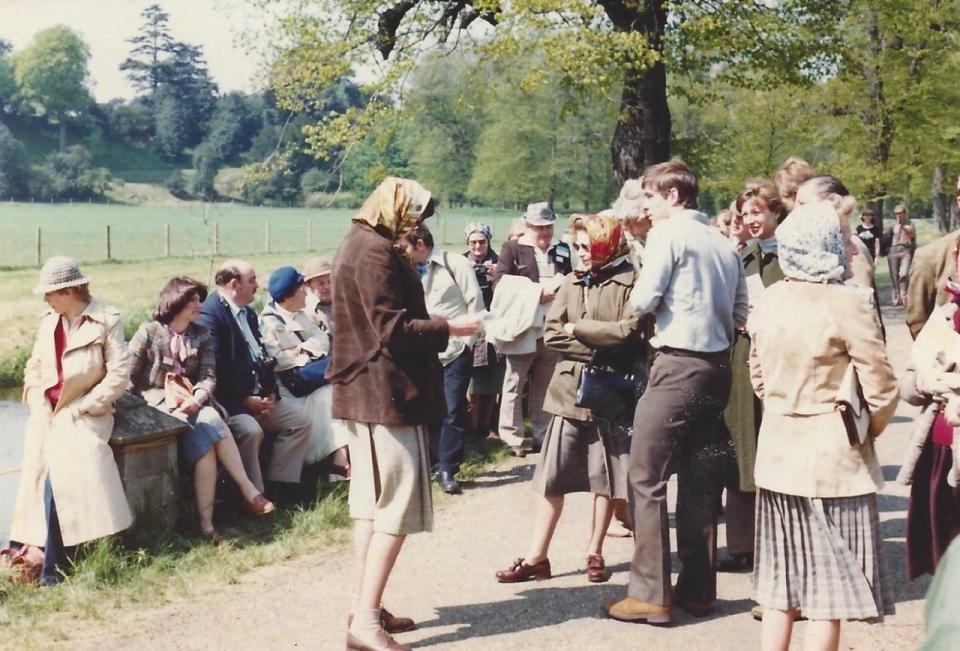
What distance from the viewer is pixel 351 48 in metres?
18.2

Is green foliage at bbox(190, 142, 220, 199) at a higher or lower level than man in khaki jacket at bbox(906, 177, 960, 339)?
higher

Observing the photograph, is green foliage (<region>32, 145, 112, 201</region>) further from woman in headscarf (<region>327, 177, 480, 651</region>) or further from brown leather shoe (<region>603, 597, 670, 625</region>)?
brown leather shoe (<region>603, 597, 670, 625</region>)

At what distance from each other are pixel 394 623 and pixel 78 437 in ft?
7.00

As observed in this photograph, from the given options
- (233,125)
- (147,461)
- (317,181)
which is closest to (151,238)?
(233,125)

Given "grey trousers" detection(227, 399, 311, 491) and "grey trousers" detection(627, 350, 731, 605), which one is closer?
"grey trousers" detection(627, 350, 731, 605)

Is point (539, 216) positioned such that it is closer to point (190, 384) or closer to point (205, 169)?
point (190, 384)

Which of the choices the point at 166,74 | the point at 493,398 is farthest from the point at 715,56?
the point at 166,74

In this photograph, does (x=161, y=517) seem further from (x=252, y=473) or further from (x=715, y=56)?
(x=715, y=56)

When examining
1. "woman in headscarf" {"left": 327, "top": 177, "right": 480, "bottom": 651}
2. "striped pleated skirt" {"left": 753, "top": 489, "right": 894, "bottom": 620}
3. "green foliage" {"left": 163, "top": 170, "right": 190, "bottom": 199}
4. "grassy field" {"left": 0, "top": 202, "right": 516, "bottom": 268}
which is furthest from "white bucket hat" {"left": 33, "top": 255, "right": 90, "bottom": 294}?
"green foliage" {"left": 163, "top": 170, "right": 190, "bottom": 199}

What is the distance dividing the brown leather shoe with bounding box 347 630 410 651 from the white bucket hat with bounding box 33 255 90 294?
98.8 inches

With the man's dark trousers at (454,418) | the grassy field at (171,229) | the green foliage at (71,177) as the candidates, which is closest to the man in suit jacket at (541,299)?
the man's dark trousers at (454,418)

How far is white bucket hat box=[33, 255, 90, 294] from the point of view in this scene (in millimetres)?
6082

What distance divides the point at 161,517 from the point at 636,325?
3.10 meters

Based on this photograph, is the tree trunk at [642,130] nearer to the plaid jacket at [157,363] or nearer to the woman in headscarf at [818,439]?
the plaid jacket at [157,363]
